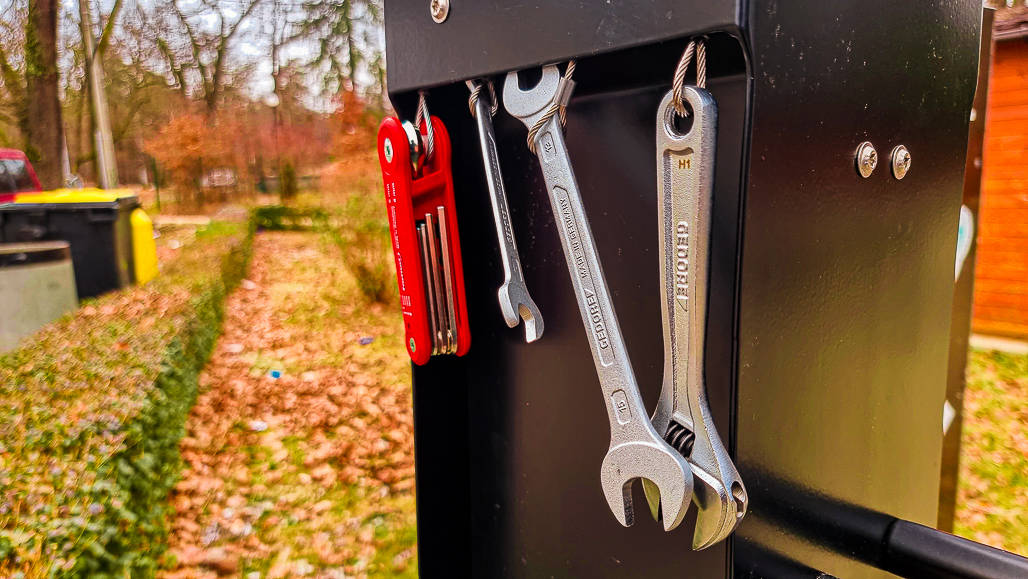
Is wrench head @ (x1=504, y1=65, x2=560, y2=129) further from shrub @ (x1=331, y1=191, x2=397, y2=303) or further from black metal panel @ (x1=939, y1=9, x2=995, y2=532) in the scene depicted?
shrub @ (x1=331, y1=191, x2=397, y2=303)

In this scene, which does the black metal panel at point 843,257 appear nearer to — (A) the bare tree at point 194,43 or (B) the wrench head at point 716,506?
(B) the wrench head at point 716,506

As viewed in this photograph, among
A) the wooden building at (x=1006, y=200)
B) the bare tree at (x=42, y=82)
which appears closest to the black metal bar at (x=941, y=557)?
the bare tree at (x=42, y=82)

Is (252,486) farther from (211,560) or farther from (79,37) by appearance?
(79,37)

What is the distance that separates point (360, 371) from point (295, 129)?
2.82 metres

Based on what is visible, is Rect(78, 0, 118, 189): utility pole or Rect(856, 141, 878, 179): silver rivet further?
Rect(78, 0, 118, 189): utility pole

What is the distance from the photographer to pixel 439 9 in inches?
42.3

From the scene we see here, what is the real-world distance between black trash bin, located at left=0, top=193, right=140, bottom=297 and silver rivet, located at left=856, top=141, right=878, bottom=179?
5.70 metres

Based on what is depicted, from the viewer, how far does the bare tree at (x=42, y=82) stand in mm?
4594

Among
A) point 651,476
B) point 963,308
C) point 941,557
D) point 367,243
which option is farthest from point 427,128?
point 367,243

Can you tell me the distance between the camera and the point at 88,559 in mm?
2191

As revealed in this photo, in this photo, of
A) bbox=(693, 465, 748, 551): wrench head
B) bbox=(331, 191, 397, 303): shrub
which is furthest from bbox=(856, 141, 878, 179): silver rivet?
bbox=(331, 191, 397, 303): shrub

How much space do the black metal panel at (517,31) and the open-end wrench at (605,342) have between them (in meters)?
0.06

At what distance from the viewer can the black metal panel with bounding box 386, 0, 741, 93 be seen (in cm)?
78

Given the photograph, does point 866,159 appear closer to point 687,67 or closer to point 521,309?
point 687,67
